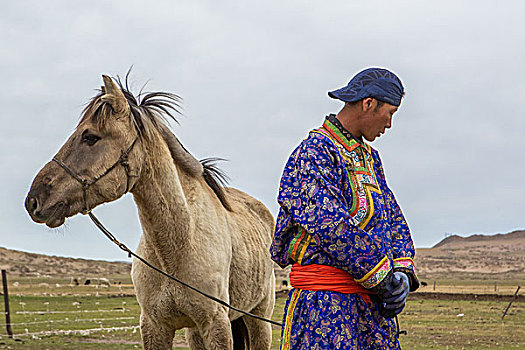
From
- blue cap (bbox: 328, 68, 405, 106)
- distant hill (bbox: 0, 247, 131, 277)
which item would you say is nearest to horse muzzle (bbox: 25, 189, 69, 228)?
blue cap (bbox: 328, 68, 405, 106)

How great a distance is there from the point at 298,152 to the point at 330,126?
241 mm

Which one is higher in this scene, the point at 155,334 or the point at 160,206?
the point at 160,206

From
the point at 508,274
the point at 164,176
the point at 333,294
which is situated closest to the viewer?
the point at 333,294

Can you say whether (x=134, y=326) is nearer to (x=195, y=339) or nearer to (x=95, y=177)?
(x=195, y=339)

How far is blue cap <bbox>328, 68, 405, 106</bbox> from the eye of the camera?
3.08 m

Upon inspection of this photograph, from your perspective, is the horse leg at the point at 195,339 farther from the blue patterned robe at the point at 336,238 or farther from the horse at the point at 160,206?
the blue patterned robe at the point at 336,238

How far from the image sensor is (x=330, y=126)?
3.23 m

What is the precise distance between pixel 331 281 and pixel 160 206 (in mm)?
2232

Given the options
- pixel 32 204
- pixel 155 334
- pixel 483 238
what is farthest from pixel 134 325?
pixel 483 238

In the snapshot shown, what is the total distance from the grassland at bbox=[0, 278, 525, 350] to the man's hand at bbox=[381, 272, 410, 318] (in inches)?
424

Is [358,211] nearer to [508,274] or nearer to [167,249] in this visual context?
[167,249]

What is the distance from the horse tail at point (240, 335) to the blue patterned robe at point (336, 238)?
3.89 metres

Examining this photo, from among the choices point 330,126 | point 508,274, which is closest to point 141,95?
point 330,126

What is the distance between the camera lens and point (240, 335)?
6.99 meters
